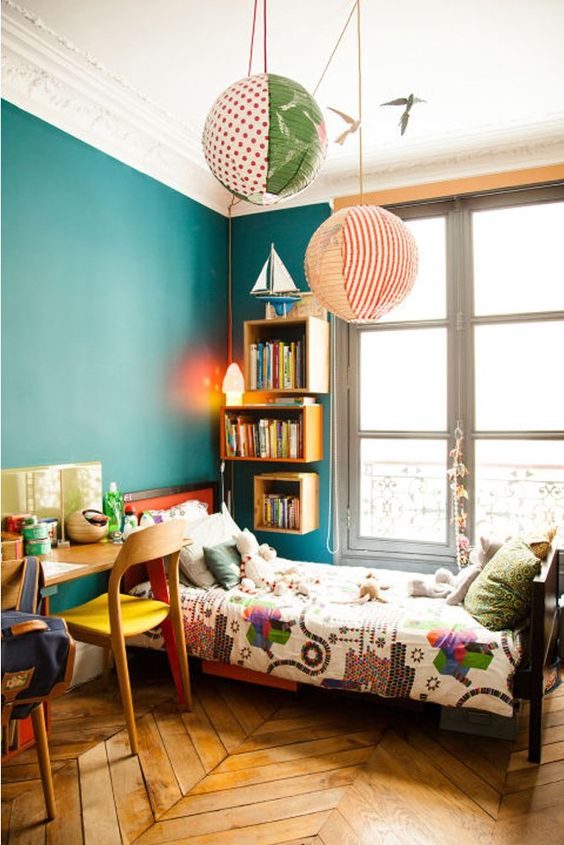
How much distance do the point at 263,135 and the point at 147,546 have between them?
5.57 feet

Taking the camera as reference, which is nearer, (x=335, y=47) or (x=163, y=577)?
(x=335, y=47)

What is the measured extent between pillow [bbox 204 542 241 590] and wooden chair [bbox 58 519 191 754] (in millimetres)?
362

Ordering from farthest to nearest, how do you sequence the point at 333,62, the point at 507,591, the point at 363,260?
1. the point at 333,62
2. the point at 507,591
3. the point at 363,260

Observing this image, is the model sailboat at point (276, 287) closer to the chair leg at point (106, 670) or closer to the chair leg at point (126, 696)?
the chair leg at point (106, 670)

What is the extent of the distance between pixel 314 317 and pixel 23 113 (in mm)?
2054

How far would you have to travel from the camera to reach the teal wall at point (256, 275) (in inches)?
179

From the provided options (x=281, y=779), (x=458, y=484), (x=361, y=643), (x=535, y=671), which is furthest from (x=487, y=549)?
(x=281, y=779)

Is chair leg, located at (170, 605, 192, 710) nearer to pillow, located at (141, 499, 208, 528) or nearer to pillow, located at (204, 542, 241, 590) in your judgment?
pillow, located at (204, 542, 241, 590)

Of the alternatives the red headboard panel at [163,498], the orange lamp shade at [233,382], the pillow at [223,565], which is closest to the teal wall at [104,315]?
the red headboard panel at [163,498]

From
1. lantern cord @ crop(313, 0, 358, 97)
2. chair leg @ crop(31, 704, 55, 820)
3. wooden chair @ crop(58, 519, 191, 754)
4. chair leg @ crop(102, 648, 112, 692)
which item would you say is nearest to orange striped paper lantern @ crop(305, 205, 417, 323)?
lantern cord @ crop(313, 0, 358, 97)

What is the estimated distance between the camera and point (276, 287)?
4359 mm

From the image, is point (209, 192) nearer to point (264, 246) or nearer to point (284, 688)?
point (264, 246)

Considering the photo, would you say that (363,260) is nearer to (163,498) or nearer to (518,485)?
(163,498)

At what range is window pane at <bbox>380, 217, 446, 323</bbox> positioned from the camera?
4301mm
